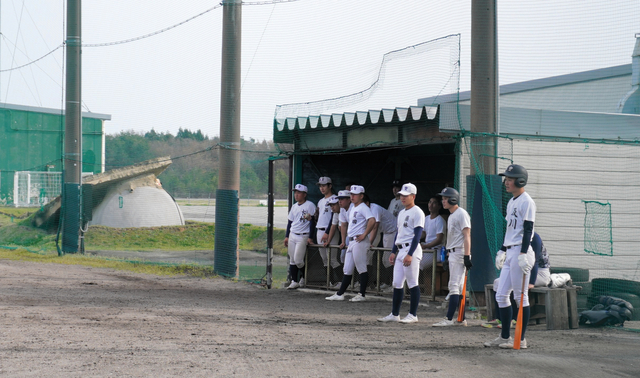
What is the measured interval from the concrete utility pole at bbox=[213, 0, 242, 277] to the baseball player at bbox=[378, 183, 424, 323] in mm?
5974

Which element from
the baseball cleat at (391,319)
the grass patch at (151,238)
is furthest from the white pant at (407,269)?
the grass patch at (151,238)

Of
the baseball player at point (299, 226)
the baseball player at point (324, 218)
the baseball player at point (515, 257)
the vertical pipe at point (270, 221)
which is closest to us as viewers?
the baseball player at point (515, 257)

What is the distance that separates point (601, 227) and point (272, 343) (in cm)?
702

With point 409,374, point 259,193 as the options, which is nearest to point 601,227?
point 409,374

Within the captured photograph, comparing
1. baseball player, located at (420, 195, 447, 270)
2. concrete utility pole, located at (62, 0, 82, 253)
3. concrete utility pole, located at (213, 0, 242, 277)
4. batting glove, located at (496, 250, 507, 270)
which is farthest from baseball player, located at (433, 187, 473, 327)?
concrete utility pole, located at (62, 0, 82, 253)

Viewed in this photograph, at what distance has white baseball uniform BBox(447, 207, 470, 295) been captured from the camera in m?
8.80

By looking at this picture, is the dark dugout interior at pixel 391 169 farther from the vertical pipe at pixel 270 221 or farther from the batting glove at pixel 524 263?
the batting glove at pixel 524 263

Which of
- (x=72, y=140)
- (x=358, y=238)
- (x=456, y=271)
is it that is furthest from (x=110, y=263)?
(x=456, y=271)

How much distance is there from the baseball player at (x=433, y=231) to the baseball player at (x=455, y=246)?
1.53m

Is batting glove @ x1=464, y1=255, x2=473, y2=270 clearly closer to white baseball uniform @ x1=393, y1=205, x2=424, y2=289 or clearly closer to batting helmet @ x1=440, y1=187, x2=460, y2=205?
white baseball uniform @ x1=393, y1=205, x2=424, y2=289

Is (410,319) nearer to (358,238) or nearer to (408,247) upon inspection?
(408,247)

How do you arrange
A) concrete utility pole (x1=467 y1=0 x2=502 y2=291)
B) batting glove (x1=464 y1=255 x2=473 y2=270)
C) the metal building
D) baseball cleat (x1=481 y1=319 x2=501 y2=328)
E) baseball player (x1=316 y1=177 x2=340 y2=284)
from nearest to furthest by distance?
batting glove (x1=464 y1=255 x2=473 y2=270), baseball cleat (x1=481 y1=319 x2=501 y2=328), concrete utility pole (x1=467 y1=0 x2=502 y2=291), baseball player (x1=316 y1=177 x2=340 y2=284), the metal building

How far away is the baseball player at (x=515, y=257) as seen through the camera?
6.95m

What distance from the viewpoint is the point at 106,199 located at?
79.2 ft
